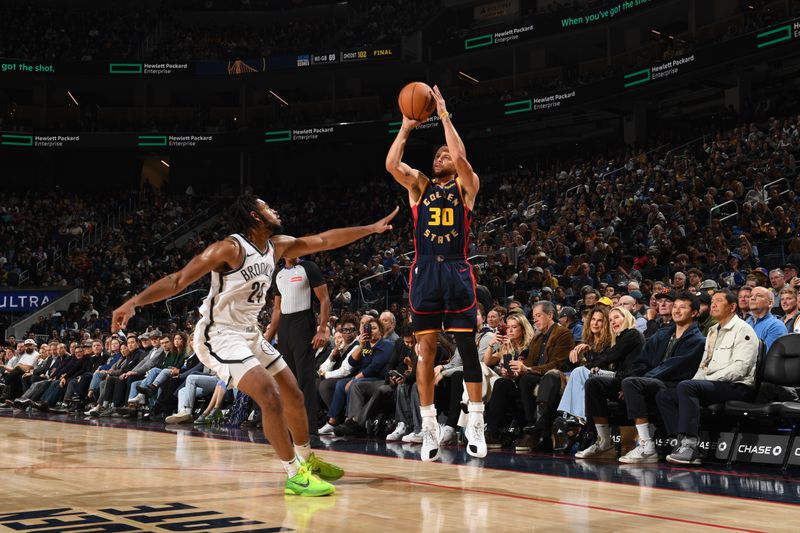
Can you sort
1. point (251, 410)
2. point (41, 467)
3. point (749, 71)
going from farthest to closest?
point (749, 71) < point (251, 410) < point (41, 467)

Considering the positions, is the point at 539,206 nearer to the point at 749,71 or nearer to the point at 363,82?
the point at 749,71

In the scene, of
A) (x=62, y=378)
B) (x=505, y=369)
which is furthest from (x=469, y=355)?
(x=62, y=378)

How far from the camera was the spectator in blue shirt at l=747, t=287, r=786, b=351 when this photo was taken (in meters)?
6.93

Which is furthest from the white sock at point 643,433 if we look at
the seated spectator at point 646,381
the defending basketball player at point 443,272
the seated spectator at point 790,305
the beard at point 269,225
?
the beard at point 269,225

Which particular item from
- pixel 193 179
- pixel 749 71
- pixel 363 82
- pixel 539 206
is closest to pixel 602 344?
pixel 539 206

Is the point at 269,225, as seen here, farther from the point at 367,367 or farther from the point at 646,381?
the point at 367,367

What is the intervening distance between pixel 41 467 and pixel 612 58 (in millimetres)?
23492

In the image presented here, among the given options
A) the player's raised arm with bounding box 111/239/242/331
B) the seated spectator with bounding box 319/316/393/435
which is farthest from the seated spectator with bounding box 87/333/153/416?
the player's raised arm with bounding box 111/239/242/331

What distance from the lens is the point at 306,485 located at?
4.79 meters

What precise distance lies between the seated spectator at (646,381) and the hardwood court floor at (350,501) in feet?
4.10

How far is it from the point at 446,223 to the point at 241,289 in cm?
158

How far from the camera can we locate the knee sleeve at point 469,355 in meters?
5.77

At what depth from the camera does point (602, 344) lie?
754cm

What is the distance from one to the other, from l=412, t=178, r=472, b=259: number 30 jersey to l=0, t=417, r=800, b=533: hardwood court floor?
59.7 inches
